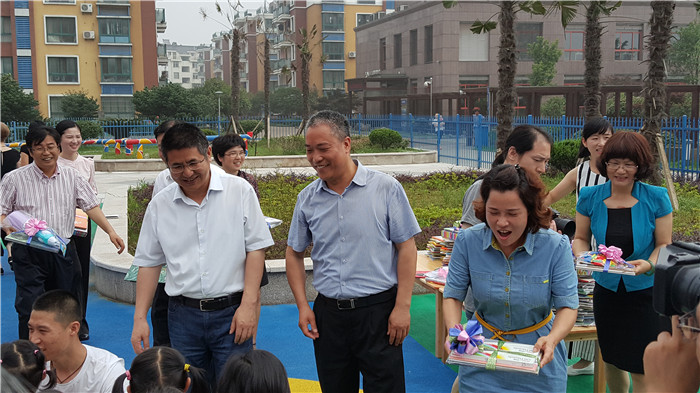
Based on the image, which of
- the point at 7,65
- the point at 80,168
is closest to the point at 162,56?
the point at 7,65

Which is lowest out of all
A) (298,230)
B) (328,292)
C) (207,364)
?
(207,364)

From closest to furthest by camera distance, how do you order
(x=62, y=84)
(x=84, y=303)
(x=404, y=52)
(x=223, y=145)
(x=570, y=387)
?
(x=570, y=387), (x=223, y=145), (x=84, y=303), (x=62, y=84), (x=404, y=52)

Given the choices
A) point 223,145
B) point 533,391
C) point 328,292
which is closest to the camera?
point 533,391

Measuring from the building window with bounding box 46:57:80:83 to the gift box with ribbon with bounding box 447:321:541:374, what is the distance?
4601cm

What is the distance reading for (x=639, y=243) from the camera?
3740mm

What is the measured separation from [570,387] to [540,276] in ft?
7.72

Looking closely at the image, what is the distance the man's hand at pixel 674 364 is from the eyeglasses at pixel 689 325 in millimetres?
21

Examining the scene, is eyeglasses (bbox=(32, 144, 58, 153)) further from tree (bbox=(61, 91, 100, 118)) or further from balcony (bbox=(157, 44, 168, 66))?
balcony (bbox=(157, 44, 168, 66))

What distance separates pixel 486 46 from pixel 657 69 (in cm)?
3863

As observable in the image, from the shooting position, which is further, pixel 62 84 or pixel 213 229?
pixel 62 84

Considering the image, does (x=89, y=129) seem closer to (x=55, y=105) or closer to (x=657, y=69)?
(x=55, y=105)

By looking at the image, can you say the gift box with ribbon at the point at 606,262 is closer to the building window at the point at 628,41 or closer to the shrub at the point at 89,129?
the shrub at the point at 89,129

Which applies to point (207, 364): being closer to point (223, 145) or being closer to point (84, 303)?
point (223, 145)

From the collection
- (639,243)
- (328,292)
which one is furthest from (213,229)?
(639,243)
